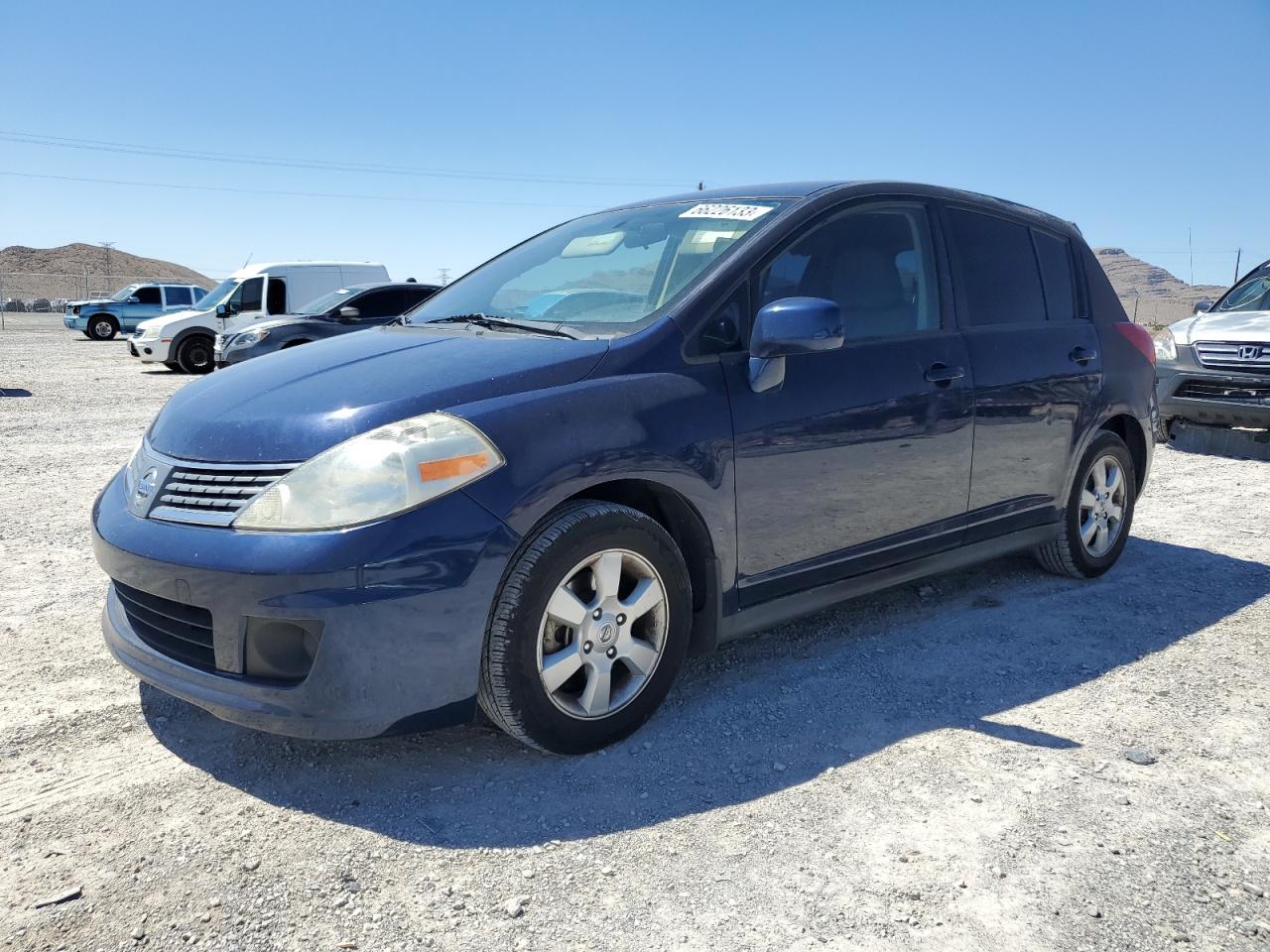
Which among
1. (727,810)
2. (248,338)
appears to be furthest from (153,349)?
(727,810)

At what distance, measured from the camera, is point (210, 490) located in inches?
109

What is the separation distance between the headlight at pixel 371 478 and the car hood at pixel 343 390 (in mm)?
67

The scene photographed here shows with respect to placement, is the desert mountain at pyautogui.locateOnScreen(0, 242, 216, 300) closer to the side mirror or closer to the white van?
the white van

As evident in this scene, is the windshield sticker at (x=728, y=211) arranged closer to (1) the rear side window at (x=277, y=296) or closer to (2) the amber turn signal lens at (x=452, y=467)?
(2) the amber turn signal lens at (x=452, y=467)

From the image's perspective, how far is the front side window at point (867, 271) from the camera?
3.57 metres

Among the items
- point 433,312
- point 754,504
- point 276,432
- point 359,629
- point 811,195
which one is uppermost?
point 811,195

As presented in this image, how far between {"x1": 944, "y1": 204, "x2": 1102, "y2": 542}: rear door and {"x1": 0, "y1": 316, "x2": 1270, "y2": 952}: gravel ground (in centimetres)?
60

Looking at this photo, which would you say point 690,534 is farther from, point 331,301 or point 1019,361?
point 331,301

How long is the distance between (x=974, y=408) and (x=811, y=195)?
111cm

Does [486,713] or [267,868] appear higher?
[486,713]

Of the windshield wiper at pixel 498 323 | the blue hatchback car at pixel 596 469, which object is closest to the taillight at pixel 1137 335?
the blue hatchback car at pixel 596 469

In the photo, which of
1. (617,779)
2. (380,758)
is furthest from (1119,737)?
(380,758)

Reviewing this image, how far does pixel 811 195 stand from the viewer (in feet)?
12.2

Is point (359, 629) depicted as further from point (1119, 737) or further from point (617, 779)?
point (1119, 737)
